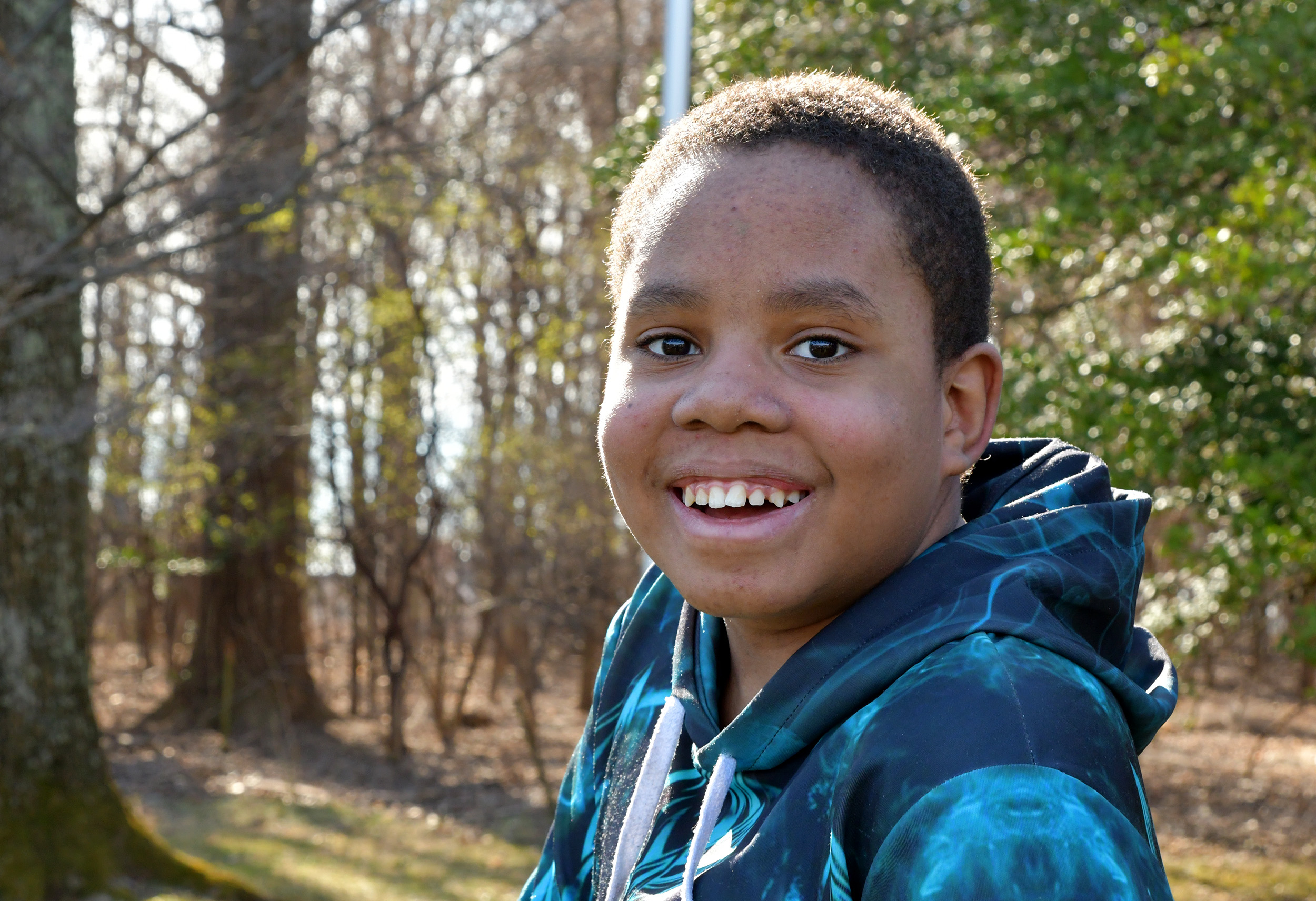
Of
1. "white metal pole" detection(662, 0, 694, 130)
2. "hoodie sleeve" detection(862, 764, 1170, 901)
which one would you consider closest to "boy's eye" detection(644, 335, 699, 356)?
"hoodie sleeve" detection(862, 764, 1170, 901)

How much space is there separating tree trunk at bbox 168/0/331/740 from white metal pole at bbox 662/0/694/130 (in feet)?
7.29

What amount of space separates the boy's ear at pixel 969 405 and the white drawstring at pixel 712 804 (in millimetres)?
415

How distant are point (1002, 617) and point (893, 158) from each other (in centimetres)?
53

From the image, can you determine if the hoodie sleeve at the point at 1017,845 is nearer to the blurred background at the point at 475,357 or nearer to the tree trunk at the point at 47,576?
the blurred background at the point at 475,357

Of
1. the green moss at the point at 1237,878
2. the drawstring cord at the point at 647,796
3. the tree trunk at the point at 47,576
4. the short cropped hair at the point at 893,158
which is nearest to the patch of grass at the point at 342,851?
the tree trunk at the point at 47,576

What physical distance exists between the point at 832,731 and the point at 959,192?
24.9 inches

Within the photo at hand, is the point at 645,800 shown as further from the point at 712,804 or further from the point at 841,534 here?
the point at 841,534

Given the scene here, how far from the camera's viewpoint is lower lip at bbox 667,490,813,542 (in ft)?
4.30

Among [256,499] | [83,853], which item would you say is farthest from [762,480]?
[256,499]

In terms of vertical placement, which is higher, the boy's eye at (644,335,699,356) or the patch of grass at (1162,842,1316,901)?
the boy's eye at (644,335,699,356)

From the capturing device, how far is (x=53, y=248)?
427 centimetres

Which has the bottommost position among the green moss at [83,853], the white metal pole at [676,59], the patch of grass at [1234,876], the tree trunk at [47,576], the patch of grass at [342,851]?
the patch of grass at [1234,876]

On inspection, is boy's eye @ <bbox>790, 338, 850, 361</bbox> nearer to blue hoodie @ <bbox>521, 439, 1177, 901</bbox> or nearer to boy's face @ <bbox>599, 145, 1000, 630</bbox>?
boy's face @ <bbox>599, 145, 1000, 630</bbox>

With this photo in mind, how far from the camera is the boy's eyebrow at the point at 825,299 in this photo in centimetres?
127
